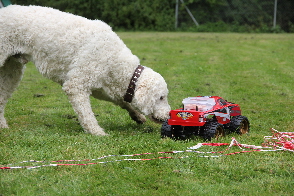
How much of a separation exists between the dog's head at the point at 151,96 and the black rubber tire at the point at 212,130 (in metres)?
0.78

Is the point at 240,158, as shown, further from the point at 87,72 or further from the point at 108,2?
the point at 108,2

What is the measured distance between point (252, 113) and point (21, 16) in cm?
475

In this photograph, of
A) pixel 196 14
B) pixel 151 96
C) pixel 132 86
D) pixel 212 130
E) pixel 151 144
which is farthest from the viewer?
pixel 196 14

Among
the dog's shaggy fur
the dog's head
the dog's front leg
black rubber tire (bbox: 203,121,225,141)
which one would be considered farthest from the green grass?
the dog's shaggy fur

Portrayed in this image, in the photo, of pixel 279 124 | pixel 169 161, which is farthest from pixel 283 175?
pixel 279 124

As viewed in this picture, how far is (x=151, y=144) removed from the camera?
5.84 meters

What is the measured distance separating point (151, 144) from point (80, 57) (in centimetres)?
190

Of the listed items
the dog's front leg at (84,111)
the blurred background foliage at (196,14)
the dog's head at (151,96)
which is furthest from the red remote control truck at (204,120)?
the blurred background foliage at (196,14)

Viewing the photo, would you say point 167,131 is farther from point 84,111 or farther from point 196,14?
point 196,14

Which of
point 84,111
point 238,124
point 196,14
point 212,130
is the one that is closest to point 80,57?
point 84,111

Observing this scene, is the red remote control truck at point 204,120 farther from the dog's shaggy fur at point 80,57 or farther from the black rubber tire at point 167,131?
the dog's shaggy fur at point 80,57

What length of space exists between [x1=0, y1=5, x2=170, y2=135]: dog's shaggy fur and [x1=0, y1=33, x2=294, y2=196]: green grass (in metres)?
0.52

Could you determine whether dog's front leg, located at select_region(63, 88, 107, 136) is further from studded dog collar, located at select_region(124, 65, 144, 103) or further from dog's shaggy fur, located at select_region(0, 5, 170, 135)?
studded dog collar, located at select_region(124, 65, 144, 103)

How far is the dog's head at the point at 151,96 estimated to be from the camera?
6.48 metres
